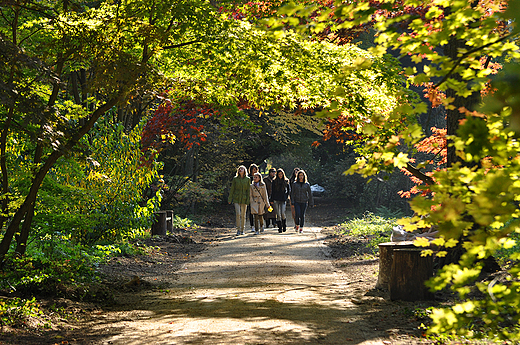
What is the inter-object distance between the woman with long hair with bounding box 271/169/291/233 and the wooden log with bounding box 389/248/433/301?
8.76 m

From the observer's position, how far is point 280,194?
49.2 ft

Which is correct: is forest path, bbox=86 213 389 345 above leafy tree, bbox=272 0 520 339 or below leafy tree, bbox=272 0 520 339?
below

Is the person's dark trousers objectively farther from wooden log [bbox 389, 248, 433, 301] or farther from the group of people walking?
wooden log [bbox 389, 248, 433, 301]

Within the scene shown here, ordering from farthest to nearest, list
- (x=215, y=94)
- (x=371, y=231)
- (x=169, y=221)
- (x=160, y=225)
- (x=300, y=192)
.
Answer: (x=300, y=192) → (x=371, y=231) → (x=169, y=221) → (x=160, y=225) → (x=215, y=94)

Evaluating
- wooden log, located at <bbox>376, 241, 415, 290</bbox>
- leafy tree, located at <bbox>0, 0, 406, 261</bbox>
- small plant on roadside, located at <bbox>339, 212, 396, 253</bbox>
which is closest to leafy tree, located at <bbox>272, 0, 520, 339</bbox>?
leafy tree, located at <bbox>0, 0, 406, 261</bbox>

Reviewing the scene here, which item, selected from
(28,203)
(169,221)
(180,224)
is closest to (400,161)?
(28,203)

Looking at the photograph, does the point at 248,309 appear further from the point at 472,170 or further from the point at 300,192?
the point at 300,192

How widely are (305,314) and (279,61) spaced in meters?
3.67

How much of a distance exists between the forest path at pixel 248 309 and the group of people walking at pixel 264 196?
14.9 feet

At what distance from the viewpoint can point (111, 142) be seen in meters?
10.0

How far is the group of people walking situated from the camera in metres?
14.4

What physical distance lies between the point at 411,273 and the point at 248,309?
2.15 m

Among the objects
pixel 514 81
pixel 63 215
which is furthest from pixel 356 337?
pixel 63 215

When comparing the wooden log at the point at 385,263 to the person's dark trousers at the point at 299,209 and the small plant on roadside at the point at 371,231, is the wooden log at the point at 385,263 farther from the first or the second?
the person's dark trousers at the point at 299,209
